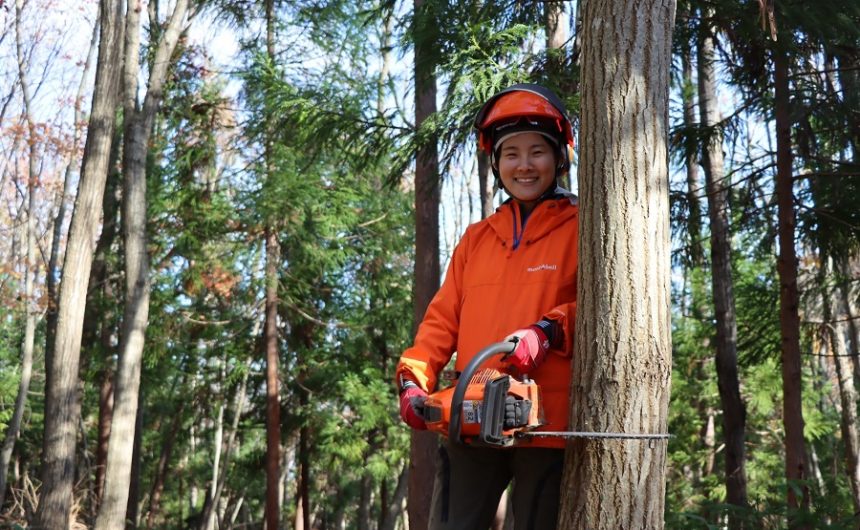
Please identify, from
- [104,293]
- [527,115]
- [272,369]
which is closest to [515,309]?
[527,115]

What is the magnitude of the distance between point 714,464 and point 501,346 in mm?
20956

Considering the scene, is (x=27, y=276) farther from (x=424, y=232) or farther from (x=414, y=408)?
(x=414, y=408)

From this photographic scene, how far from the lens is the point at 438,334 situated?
Result: 3.15 m

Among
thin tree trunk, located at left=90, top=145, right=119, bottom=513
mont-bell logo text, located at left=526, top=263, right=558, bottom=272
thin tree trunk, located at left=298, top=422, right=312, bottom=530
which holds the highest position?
thin tree trunk, located at left=90, top=145, right=119, bottom=513

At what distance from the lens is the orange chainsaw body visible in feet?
8.27

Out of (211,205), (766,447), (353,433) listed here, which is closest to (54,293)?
(211,205)

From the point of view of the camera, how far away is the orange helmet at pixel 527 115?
308 centimetres

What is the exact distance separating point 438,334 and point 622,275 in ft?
2.39

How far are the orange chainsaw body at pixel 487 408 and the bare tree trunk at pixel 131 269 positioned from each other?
9085mm

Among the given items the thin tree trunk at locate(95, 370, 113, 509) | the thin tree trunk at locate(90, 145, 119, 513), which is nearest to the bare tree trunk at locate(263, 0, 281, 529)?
the thin tree trunk at locate(90, 145, 119, 513)

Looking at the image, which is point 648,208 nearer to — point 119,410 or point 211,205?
point 119,410

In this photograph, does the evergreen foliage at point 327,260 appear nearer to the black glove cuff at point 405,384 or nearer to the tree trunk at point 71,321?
the tree trunk at point 71,321

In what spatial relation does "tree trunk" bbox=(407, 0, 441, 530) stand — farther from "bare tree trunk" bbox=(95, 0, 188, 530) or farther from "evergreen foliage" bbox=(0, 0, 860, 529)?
"bare tree trunk" bbox=(95, 0, 188, 530)

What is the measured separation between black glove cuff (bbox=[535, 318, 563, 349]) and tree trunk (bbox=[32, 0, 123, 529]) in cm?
892
